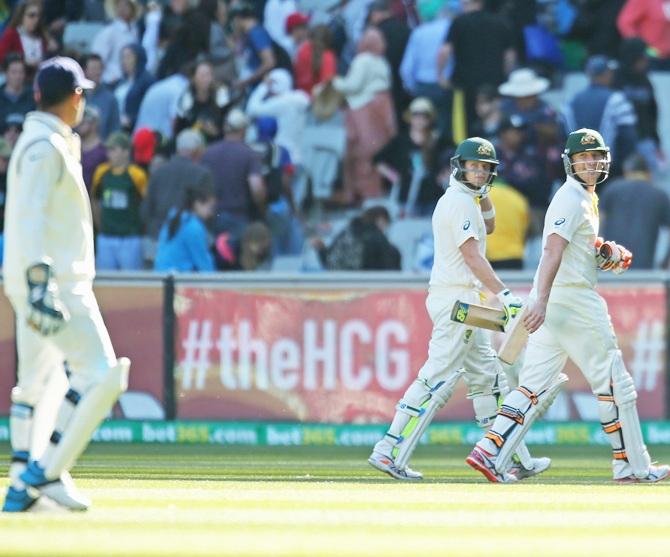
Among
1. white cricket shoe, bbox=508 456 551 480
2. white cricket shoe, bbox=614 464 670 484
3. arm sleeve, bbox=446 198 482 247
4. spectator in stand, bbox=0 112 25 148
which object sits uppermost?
spectator in stand, bbox=0 112 25 148

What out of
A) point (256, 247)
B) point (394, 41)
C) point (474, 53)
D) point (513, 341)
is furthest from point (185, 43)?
point (513, 341)

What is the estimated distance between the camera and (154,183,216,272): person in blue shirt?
17.2 m

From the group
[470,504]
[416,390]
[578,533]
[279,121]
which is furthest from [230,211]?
[578,533]

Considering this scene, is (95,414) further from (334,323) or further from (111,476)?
(334,323)

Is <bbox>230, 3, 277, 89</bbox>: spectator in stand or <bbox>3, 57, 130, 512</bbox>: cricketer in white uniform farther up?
<bbox>230, 3, 277, 89</bbox>: spectator in stand

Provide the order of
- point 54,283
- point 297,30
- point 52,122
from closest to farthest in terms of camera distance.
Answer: point 54,283
point 52,122
point 297,30

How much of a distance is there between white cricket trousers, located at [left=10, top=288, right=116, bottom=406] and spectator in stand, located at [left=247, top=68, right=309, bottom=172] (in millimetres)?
11392

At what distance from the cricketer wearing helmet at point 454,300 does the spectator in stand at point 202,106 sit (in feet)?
26.8

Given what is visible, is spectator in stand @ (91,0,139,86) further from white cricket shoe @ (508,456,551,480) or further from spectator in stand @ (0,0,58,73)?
white cricket shoe @ (508,456,551,480)

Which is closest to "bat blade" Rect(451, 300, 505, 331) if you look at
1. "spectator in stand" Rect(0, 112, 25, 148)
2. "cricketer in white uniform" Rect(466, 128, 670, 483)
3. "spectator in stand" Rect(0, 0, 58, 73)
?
"cricketer in white uniform" Rect(466, 128, 670, 483)

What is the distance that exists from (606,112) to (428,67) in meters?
2.29

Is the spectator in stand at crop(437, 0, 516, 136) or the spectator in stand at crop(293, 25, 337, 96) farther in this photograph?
the spectator in stand at crop(293, 25, 337, 96)

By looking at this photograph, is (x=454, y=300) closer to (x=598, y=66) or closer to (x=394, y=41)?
(x=598, y=66)

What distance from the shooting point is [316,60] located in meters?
20.2
